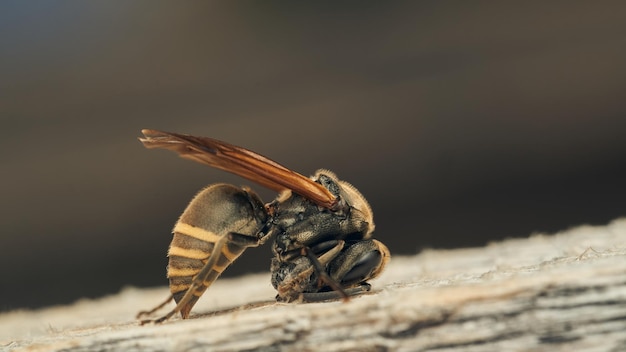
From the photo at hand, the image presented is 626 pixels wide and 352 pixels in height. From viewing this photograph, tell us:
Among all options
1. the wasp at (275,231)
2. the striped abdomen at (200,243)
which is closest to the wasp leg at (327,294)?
the wasp at (275,231)

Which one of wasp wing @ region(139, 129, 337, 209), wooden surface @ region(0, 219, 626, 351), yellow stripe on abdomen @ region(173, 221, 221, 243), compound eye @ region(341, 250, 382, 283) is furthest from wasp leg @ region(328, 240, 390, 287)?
wooden surface @ region(0, 219, 626, 351)

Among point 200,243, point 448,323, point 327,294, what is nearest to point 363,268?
point 327,294

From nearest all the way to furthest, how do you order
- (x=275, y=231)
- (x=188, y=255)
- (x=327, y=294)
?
(x=327, y=294) → (x=188, y=255) → (x=275, y=231)

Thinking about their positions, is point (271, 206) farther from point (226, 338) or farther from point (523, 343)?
point (523, 343)

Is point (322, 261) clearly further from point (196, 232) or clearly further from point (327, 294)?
point (196, 232)

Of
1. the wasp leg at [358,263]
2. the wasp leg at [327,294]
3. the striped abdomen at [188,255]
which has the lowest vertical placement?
the wasp leg at [327,294]

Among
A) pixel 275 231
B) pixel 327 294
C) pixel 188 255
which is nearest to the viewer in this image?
pixel 327 294

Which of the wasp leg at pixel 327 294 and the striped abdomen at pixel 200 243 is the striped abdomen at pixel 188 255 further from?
the wasp leg at pixel 327 294
